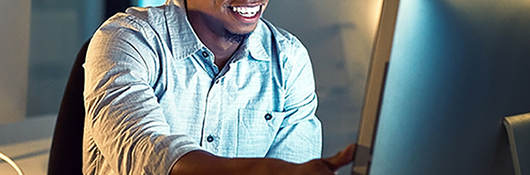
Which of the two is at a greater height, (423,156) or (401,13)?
(401,13)

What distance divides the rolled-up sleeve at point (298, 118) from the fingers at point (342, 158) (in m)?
0.56

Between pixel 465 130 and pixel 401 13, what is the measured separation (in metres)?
0.16

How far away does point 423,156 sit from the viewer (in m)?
0.60

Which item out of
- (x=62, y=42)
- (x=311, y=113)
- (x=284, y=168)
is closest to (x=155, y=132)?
(x=284, y=168)

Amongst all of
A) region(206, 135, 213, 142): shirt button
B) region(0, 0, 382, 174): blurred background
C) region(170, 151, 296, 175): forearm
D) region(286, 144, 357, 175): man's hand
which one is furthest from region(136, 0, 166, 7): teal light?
region(286, 144, 357, 175): man's hand

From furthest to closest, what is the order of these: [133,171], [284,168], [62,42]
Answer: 1. [62,42]
2. [133,171]
3. [284,168]

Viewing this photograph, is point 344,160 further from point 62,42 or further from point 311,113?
point 62,42

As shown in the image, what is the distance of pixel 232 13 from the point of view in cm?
114

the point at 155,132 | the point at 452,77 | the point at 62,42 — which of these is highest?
the point at 452,77

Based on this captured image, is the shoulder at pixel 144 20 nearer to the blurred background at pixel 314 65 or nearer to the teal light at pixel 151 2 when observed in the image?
the blurred background at pixel 314 65

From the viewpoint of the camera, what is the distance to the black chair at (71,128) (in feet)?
3.43

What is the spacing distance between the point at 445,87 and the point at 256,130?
22.8 inches

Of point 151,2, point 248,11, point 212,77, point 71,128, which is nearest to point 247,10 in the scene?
point 248,11

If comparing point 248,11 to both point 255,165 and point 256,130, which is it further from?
point 255,165
